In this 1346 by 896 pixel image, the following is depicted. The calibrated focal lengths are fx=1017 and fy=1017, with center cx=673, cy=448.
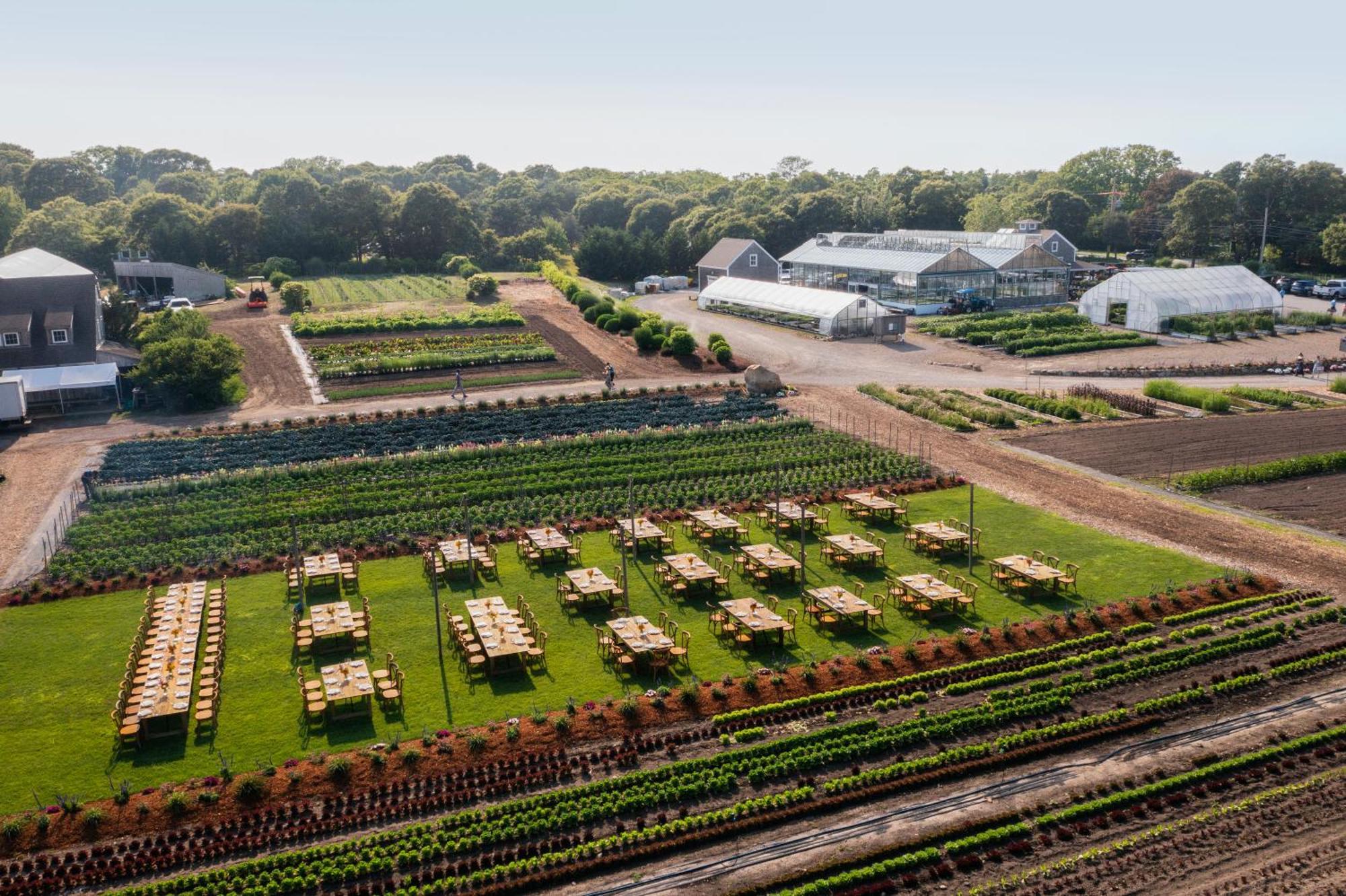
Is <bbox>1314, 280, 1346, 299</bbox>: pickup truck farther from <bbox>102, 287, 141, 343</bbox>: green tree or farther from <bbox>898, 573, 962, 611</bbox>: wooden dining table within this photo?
<bbox>102, 287, 141, 343</bbox>: green tree

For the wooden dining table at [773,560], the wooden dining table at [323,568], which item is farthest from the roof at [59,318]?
the wooden dining table at [773,560]

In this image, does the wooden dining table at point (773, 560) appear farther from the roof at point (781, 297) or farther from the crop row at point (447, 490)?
the roof at point (781, 297)

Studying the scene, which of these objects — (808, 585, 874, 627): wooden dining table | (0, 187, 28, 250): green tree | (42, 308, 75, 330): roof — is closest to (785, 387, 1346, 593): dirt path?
(808, 585, 874, 627): wooden dining table

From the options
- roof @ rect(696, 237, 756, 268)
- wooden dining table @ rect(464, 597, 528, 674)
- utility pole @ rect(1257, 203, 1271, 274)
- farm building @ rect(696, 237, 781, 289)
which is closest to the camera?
wooden dining table @ rect(464, 597, 528, 674)

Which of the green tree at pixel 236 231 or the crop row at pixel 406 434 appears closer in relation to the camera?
the crop row at pixel 406 434

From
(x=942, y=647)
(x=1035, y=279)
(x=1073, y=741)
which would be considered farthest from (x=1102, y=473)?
(x=1035, y=279)

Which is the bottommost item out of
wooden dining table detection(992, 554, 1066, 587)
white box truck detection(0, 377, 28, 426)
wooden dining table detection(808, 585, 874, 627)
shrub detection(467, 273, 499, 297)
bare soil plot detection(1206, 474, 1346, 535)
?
wooden dining table detection(808, 585, 874, 627)

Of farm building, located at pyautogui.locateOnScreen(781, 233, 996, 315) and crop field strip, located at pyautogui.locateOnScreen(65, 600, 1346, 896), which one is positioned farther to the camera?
farm building, located at pyautogui.locateOnScreen(781, 233, 996, 315)
